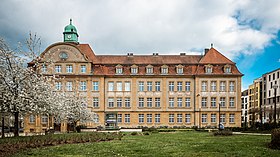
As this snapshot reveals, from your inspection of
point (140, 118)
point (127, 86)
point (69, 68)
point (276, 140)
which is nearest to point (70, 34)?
point (69, 68)

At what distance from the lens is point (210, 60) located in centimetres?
5778

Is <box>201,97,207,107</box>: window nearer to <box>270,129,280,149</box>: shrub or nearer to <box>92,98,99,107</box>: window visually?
<box>92,98,99,107</box>: window

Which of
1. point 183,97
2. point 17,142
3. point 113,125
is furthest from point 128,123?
point 17,142

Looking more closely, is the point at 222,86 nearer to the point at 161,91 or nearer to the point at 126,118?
the point at 161,91

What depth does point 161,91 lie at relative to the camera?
57688 millimetres

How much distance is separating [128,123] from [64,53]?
656 inches

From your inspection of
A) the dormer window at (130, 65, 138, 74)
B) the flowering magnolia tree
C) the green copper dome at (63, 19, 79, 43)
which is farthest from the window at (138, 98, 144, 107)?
the flowering magnolia tree

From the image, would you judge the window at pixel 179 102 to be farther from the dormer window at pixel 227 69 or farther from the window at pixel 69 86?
the window at pixel 69 86

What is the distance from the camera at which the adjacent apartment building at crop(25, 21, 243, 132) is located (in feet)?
186

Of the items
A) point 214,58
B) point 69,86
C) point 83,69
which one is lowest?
point 69,86

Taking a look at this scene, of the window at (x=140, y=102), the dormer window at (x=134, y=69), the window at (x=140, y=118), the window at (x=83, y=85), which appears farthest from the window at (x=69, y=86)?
the window at (x=140, y=118)

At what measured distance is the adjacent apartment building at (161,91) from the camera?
5675 centimetres

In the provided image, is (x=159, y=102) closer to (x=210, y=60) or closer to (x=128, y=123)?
(x=128, y=123)

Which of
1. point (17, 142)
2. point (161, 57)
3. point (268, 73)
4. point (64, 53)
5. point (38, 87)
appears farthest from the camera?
point (268, 73)
